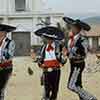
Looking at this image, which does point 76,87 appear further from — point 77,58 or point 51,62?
point 51,62

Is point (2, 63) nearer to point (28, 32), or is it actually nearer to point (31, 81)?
point (31, 81)

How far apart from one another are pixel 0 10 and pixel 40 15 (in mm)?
4069

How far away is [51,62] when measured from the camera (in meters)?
11.2

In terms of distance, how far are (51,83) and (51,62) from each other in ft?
1.44

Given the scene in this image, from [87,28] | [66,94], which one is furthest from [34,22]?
[87,28]

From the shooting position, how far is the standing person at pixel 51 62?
11211 millimetres

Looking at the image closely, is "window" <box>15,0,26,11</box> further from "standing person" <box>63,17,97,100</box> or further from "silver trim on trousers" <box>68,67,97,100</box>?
"silver trim on trousers" <box>68,67,97,100</box>

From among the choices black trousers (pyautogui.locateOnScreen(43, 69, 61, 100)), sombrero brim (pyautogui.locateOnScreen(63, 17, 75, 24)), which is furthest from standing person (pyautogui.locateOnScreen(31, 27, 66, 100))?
sombrero brim (pyautogui.locateOnScreen(63, 17, 75, 24))

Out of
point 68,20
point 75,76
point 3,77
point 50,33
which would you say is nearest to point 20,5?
point 68,20

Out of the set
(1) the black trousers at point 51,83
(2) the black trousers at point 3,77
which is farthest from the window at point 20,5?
(2) the black trousers at point 3,77

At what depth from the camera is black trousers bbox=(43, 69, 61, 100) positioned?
11.2m

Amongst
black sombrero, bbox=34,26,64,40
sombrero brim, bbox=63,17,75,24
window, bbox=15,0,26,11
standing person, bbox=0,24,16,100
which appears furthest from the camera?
window, bbox=15,0,26,11

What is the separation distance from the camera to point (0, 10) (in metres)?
54.7

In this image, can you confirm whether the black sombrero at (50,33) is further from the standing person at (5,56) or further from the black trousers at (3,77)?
the black trousers at (3,77)
